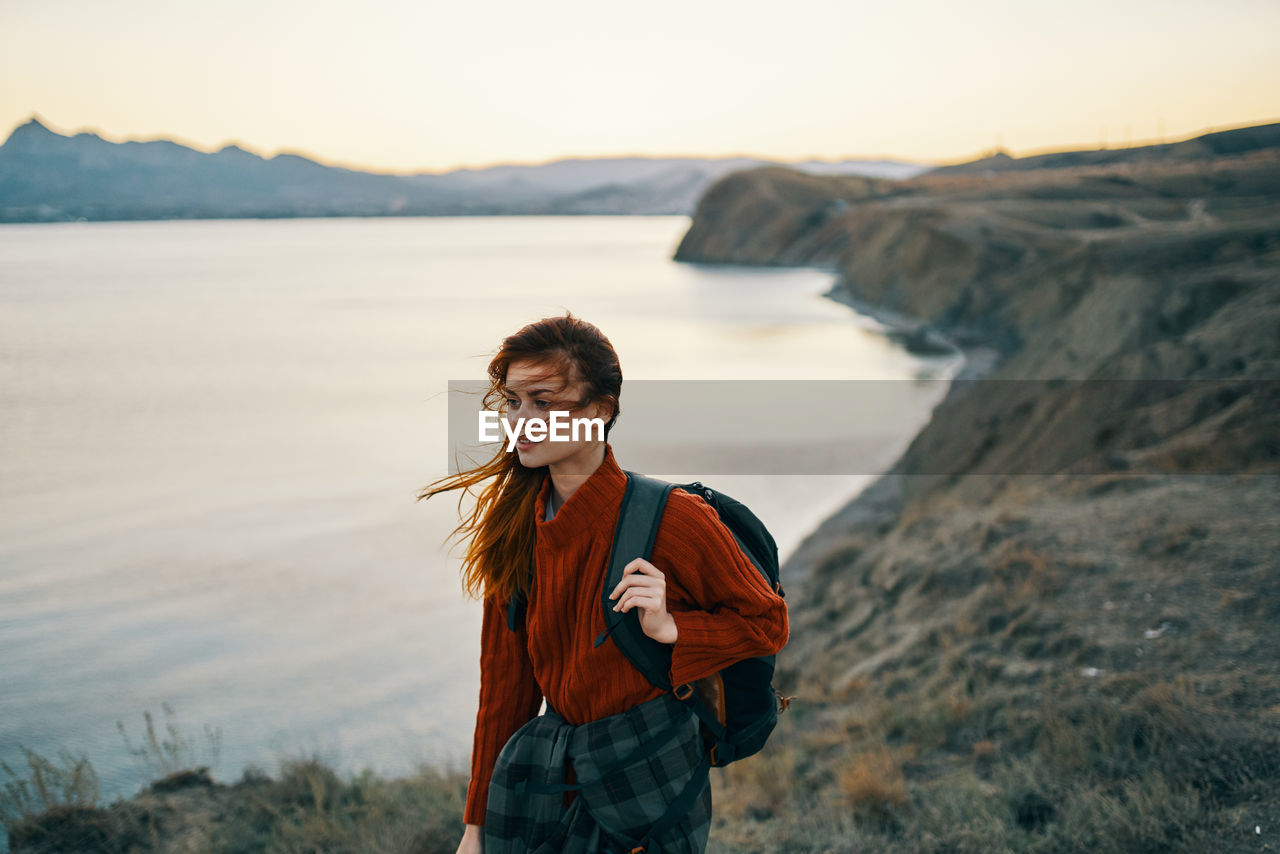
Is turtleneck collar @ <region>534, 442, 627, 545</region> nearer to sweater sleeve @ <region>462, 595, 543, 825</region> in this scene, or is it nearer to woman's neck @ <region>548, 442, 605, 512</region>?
woman's neck @ <region>548, 442, 605, 512</region>

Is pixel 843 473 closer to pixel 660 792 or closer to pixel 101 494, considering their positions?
pixel 101 494

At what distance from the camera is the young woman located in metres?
1.77

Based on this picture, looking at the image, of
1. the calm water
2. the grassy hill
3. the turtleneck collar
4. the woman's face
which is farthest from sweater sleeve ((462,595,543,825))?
the calm water

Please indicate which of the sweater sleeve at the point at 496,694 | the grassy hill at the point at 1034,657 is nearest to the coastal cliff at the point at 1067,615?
the grassy hill at the point at 1034,657

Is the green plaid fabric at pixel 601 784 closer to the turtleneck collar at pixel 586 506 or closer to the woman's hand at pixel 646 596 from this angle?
the woman's hand at pixel 646 596

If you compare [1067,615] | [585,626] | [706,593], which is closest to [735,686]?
[706,593]

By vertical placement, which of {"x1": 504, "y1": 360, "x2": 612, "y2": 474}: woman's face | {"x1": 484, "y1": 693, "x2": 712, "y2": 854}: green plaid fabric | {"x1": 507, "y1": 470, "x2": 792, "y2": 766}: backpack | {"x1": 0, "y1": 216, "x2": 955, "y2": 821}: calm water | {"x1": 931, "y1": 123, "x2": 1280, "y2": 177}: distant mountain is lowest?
{"x1": 0, "y1": 216, "x2": 955, "y2": 821}: calm water

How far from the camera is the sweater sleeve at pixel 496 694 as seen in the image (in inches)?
77.0

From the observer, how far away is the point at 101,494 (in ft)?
54.8

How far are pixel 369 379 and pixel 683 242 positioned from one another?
72172 mm

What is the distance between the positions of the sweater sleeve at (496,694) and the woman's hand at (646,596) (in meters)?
0.39

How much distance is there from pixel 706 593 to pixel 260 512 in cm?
1527

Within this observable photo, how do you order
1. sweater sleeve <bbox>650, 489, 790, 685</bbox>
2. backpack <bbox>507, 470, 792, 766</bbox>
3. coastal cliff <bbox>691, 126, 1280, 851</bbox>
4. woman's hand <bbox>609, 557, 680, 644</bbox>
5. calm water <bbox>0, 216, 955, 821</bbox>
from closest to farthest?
woman's hand <bbox>609, 557, 680, 644</bbox> → sweater sleeve <bbox>650, 489, 790, 685</bbox> → backpack <bbox>507, 470, 792, 766</bbox> → coastal cliff <bbox>691, 126, 1280, 851</bbox> → calm water <bbox>0, 216, 955, 821</bbox>

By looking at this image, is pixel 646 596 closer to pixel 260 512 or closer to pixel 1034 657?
pixel 1034 657
